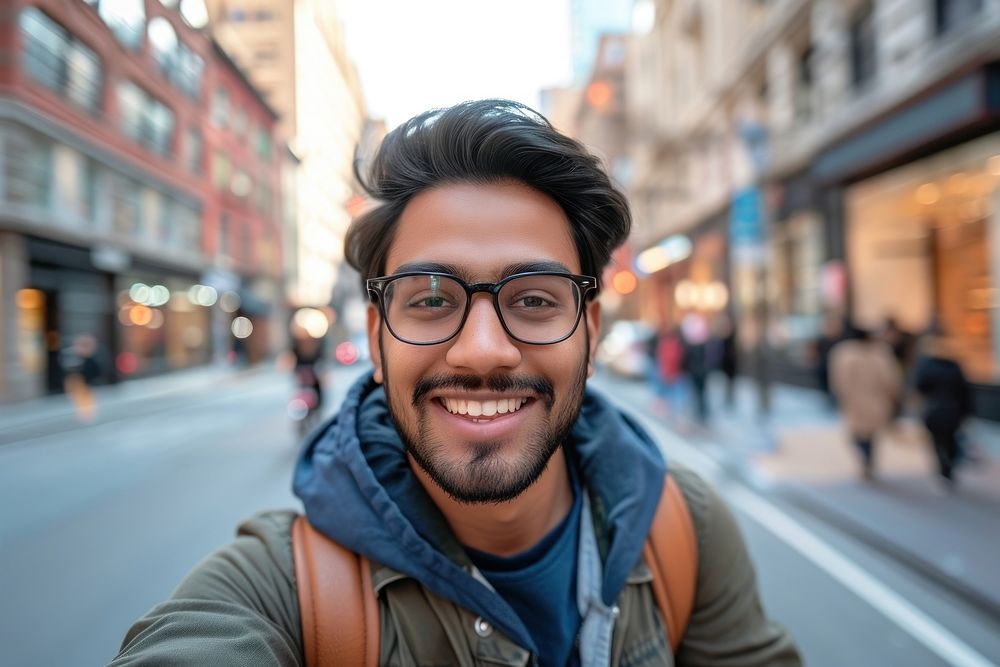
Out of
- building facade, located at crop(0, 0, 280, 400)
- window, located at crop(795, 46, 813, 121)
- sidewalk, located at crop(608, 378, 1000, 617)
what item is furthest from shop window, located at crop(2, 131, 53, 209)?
window, located at crop(795, 46, 813, 121)

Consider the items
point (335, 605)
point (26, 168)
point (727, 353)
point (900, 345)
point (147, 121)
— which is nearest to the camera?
point (335, 605)

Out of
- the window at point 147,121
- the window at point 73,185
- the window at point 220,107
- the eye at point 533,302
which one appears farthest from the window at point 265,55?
the eye at point 533,302

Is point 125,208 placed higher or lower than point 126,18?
lower

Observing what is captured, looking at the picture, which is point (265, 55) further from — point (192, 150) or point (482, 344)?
point (482, 344)

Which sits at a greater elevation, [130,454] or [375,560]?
[375,560]

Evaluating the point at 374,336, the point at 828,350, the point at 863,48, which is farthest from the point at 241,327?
the point at 863,48

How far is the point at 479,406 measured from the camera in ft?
4.31

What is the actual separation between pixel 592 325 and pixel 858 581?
12.2 ft

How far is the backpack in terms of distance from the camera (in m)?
1.20

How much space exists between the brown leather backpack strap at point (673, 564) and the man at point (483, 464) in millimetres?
37

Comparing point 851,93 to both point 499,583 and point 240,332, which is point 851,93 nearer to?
point 240,332

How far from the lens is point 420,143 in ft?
4.69

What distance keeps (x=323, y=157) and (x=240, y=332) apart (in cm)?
165

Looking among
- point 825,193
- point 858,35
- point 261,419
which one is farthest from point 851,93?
point 261,419
